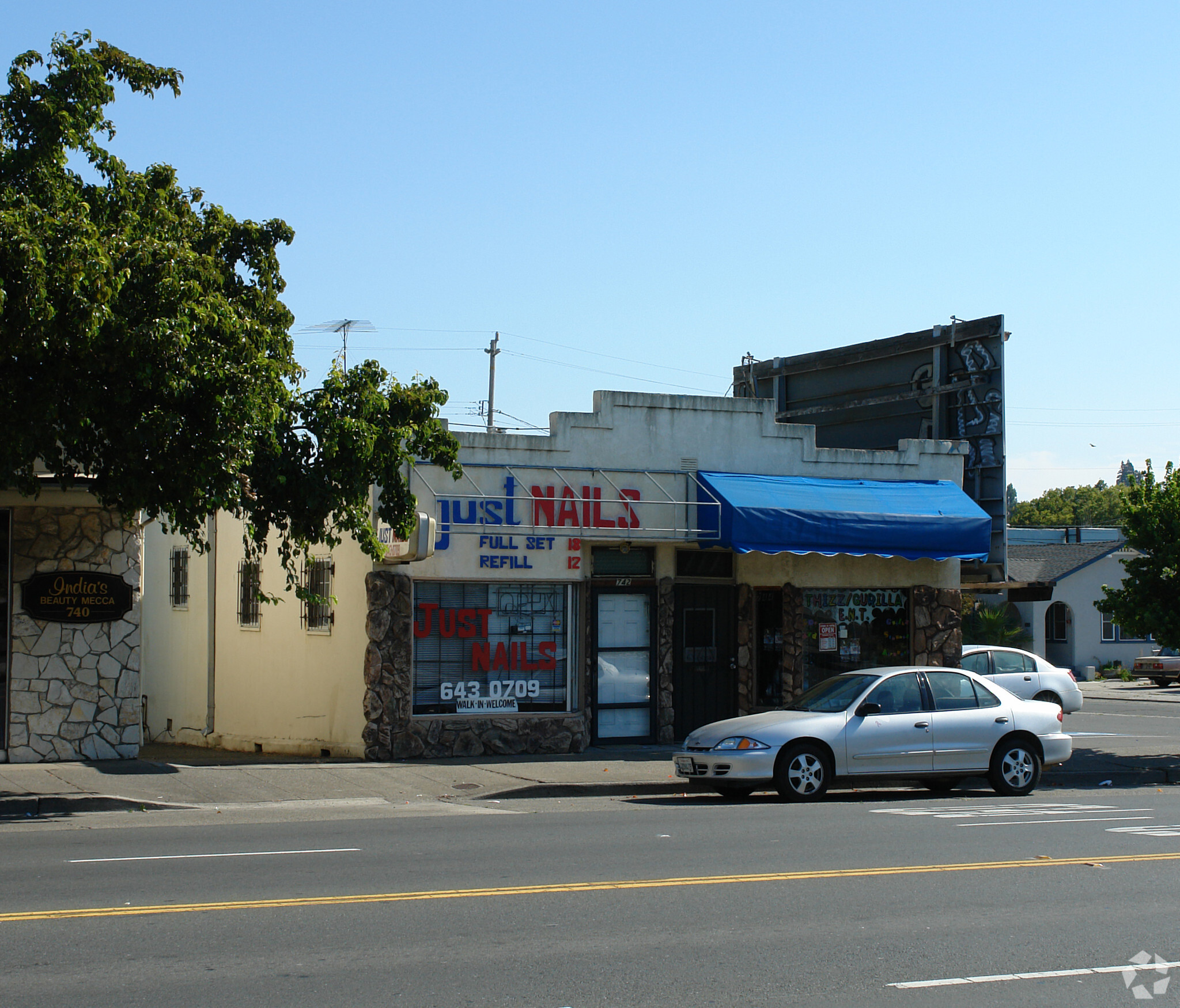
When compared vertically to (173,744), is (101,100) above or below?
above

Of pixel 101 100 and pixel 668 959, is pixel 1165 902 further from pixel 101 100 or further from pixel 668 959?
pixel 101 100

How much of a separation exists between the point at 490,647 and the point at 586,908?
31.6 ft

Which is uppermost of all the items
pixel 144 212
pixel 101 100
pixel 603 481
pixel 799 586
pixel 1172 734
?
pixel 101 100

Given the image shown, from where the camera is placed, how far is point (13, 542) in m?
15.3

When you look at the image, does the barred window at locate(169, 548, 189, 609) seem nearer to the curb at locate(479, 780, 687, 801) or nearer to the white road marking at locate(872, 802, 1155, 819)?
the curb at locate(479, 780, 687, 801)

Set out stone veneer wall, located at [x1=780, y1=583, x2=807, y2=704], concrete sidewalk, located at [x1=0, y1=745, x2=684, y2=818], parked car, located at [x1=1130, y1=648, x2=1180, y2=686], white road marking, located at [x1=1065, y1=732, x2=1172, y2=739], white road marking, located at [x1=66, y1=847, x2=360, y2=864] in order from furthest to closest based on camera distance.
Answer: parked car, located at [x1=1130, y1=648, x2=1180, y2=686] < white road marking, located at [x1=1065, y1=732, x2=1172, y2=739] < stone veneer wall, located at [x1=780, y1=583, x2=807, y2=704] < concrete sidewalk, located at [x1=0, y1=745, x2=684, y2=818] < white road marking, located at [x1=66, y1=847, x2=360, y2=864]

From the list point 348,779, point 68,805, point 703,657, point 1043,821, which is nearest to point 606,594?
point 703,657

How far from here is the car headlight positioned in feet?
44.6

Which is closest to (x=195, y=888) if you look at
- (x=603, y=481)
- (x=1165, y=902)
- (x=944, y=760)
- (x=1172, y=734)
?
(x=1165, y=902)

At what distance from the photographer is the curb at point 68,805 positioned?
12.5 meters

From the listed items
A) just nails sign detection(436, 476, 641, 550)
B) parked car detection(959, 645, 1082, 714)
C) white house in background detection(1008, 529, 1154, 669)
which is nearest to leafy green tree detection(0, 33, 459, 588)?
just nails sign detection(436, 476, 641, 550)

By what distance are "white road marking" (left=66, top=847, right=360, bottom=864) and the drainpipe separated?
10770mm

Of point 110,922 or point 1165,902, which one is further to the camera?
point 1165,902

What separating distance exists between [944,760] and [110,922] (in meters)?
9.64
